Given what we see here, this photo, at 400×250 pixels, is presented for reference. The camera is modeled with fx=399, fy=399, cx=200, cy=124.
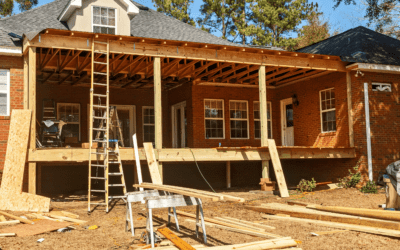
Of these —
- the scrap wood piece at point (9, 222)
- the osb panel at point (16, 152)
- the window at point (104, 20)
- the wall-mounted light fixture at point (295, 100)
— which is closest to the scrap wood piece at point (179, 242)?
the scrap wood piece at point (9, 222)

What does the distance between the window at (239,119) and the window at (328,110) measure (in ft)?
11.1

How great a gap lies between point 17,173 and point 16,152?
57 cm

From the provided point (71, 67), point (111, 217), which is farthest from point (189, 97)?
point (111, 217)

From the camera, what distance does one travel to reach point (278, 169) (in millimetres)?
12367

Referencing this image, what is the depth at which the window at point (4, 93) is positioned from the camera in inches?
474

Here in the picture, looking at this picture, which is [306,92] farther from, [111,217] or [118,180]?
[111,217]

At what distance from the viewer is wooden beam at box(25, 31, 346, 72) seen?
10594mm

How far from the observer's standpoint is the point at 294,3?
109 ft

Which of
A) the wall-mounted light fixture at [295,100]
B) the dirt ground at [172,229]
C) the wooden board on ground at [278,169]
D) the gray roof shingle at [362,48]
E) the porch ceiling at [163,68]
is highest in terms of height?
the gray roof shingle at [362,48]

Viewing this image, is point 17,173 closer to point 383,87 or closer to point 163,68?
point 163,68

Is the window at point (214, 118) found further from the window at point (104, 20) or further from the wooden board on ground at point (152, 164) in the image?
the wooden board on ground at point (152, 164)

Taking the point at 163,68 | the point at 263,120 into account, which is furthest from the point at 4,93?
the point at 263,120

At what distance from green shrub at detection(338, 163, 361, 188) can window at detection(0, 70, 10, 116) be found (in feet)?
37.2

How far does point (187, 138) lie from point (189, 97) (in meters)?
1.73
